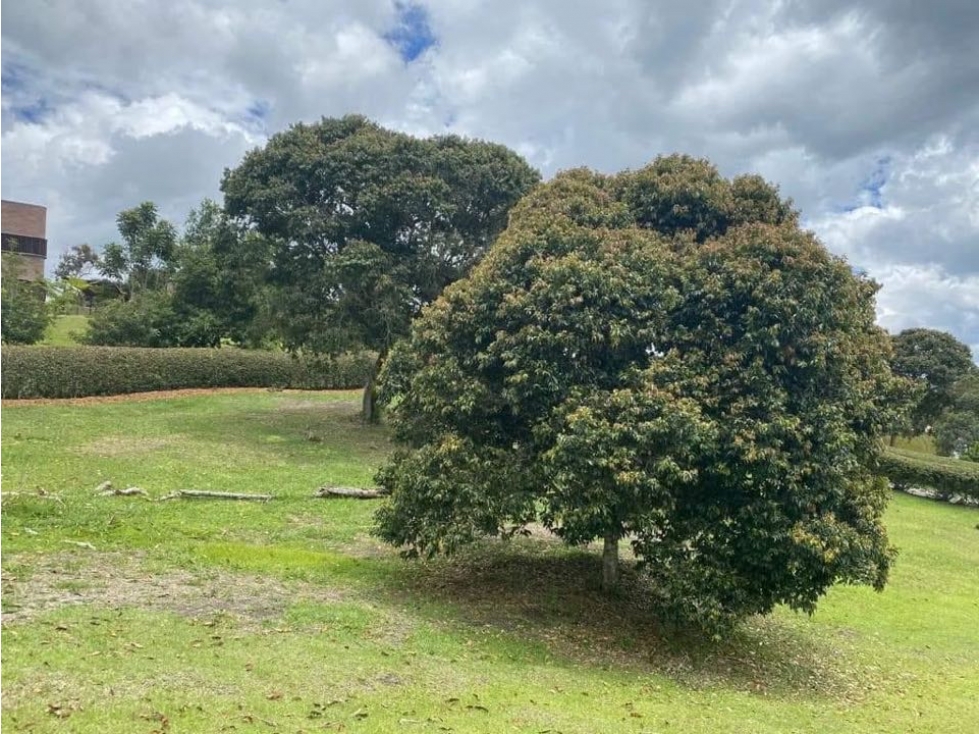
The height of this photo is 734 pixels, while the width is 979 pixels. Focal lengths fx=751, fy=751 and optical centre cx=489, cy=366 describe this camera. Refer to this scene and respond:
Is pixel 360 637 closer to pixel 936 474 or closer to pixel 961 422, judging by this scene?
pixel 936 474

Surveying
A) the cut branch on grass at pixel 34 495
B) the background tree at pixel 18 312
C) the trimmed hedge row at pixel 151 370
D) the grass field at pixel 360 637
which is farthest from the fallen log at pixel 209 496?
the background tree at pixel 18 312

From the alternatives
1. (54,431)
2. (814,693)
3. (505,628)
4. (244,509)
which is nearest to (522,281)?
(505,628)

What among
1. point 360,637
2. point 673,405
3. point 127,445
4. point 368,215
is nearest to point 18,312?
point 127,445

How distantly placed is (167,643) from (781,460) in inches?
262

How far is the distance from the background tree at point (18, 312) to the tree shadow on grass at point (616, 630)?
26139 millimetres

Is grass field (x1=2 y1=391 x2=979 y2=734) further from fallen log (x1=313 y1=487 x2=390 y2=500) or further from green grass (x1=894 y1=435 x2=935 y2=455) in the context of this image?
green grass (x1=894 y1=435 x2=935 y2=455)

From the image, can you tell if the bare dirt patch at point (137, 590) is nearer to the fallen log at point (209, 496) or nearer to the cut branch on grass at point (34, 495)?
the cut branch on grass at point (34, 495)

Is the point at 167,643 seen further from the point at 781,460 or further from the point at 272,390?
the point at 272,390

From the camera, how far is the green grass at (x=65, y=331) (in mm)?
34750

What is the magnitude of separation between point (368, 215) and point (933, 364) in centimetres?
3037

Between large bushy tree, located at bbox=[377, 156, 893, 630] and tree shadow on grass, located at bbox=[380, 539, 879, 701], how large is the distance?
0.90m

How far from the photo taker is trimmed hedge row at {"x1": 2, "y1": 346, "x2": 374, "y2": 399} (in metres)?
24.7

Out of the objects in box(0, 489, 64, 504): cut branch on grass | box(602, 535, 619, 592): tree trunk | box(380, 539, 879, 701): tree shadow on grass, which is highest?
box(0, 489, 64, 504): cut branch on grass

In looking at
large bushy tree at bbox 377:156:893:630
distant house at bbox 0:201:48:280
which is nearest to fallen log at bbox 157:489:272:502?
large bushy tree at bbox 377:156:893:630
